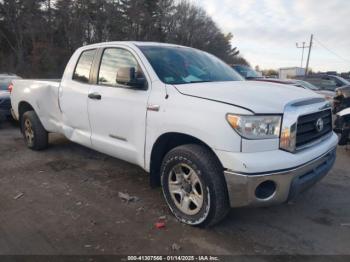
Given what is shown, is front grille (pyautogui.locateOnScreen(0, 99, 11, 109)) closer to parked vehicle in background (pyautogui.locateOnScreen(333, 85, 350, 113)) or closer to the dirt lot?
the dirt lot

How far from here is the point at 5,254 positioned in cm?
298

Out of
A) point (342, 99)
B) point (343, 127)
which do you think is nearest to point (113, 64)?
point (343, 127)

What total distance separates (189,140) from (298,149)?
105 centimetres

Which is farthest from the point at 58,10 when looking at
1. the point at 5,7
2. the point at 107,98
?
the point at 107,98

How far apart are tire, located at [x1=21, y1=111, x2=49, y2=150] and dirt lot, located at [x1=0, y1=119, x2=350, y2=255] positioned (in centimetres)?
94

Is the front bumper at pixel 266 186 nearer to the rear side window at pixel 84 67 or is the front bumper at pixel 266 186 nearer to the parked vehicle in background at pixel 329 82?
the rear side window at pixel 84 67

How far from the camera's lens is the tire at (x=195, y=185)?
10.3 feet

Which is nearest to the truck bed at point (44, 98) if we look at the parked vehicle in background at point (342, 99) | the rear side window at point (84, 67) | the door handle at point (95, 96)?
the rear side window at point (84, 67)

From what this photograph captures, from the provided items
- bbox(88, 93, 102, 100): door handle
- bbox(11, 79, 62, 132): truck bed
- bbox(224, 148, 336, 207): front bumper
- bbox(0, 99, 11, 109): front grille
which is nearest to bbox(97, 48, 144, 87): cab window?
bbox(88, 93, 102, 100): door handle

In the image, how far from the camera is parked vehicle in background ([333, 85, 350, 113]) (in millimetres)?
8753

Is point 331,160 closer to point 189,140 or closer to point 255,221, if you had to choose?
point 255,221

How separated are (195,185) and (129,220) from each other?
0.84 metres

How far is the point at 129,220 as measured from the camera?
12.0 ft

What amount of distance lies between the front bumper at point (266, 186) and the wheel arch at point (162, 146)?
0.58 m
